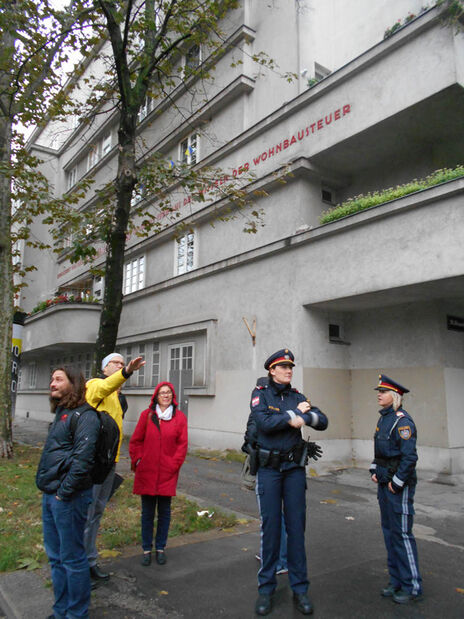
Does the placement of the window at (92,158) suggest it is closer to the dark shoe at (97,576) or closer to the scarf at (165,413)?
the scarf at (165,413)

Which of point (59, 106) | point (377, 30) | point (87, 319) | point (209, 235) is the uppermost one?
point (377, 30)

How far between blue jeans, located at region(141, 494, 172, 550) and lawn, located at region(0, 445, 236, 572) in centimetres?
55

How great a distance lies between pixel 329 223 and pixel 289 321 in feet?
7.95

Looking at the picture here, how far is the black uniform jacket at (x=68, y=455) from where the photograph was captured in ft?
11.4

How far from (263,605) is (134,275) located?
16.6m

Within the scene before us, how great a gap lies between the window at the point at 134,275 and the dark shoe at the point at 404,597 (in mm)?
15676

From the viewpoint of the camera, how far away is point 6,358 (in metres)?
12.1

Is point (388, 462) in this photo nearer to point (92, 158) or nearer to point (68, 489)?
point (68, 489)

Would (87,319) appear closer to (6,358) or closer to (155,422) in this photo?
(6,358)

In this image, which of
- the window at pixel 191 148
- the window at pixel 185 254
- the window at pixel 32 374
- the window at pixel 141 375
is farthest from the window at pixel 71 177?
the window at pixel 141 375

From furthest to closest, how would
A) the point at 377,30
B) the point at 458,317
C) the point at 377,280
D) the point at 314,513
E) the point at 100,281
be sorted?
the point at 100,281 < the point at 377,30 < the point at 458,317 < the point at 377,280 < the point at 314,513

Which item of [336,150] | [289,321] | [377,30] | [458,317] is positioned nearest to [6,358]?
[289,321]

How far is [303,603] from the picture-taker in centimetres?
387

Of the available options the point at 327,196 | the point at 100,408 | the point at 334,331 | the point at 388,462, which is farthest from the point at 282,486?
the point at 327,196
